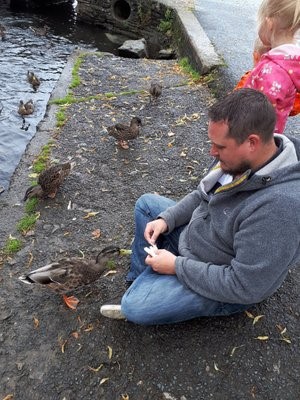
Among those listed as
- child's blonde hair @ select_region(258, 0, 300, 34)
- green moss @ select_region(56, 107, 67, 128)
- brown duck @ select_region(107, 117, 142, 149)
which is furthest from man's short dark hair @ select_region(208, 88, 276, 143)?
green moss @ select_region(56, 107, 67, 128)

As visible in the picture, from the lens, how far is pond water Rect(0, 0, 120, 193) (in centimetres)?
820

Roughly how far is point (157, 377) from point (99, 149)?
410cm

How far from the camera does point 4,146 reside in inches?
312

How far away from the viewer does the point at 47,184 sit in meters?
5.23

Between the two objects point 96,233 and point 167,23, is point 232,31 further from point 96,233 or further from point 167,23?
point 96,233

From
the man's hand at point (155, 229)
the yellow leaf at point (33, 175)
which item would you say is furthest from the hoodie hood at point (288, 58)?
the yellow leaf at point (33, 175)

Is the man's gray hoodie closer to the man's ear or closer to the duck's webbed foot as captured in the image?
the man's ear

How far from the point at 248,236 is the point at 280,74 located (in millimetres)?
1589

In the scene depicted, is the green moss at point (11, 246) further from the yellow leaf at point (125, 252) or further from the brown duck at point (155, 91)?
the brown duck at point (155, 91)

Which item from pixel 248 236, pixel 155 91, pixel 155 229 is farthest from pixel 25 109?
pixel 248 236

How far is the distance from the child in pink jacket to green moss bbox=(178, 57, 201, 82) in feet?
18.9

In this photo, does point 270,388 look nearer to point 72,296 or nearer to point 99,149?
point 72,296

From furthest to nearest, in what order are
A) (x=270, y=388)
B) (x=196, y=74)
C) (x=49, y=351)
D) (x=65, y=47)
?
1. (x=65, y=47)
2. (x=196, y=74)
3. (x=49, y=351)
4. (x=270, y=388)

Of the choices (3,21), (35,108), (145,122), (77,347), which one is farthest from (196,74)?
(3,21)
